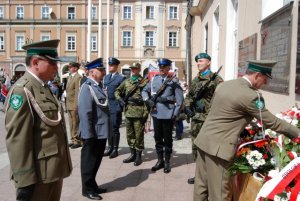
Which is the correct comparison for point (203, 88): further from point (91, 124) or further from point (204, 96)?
point (91, 124)

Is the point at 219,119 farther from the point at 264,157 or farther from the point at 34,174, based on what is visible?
the point at 34,174

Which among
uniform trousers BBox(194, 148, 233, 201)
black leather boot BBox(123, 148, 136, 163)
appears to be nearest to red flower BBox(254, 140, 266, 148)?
uniform trousers BBox(194, 148, 233, 201)

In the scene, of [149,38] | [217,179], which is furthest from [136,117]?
[149,38]

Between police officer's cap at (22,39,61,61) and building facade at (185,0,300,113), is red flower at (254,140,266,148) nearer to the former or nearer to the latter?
building facade at (185,0,300,113)

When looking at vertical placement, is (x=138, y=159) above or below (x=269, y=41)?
below

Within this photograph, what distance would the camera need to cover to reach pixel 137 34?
158 feet

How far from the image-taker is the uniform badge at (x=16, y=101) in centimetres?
269

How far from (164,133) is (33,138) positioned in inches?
128

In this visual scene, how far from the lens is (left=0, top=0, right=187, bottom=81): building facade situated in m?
47.9

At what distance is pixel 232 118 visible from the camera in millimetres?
3227

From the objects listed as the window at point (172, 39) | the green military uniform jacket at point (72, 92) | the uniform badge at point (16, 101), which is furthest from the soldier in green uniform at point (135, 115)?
the window at point (172, 39)

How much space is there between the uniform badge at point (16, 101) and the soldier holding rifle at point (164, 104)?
130 inches

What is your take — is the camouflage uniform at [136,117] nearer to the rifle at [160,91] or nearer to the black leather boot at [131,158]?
the black leather boot at [131,158]

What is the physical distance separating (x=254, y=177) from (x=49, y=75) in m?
2.05
